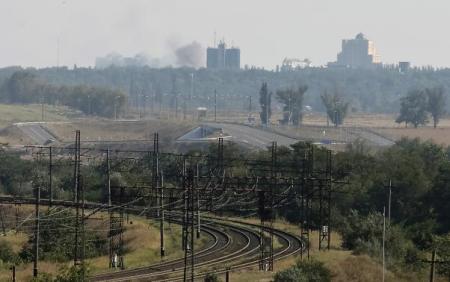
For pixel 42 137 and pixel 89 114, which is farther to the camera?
pixel 89 114

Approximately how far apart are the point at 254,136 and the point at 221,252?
9444cm

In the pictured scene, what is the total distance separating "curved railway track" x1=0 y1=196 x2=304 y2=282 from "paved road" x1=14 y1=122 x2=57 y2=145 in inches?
3009

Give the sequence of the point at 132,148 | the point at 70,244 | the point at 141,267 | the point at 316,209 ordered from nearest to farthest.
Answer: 1. the point at 141,267
2. the point at 70,244
3. the point at 316,209
4. the point at 132,148

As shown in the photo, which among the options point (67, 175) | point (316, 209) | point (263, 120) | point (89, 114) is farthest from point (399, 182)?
point (89, 114)

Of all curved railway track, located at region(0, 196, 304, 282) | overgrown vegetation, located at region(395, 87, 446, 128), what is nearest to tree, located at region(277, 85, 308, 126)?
overgrown vegetation, located at region(395, 87, 446, 128)

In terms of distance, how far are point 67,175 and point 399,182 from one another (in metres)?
32.7

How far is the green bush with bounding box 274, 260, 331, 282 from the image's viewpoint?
3884 cm

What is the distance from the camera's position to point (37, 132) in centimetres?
15012

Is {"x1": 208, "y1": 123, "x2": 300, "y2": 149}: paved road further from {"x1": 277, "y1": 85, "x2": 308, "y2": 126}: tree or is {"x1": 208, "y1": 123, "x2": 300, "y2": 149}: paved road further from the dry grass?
{"x1": 277, "y1": 85, "x2": 308, "y2": 126}: tree


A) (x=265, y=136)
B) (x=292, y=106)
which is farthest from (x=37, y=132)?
(x=292, y=106)

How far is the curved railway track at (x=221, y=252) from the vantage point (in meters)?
44.2

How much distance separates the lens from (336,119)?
17412 centimetres

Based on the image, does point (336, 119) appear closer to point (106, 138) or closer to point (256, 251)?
point (106, 138)

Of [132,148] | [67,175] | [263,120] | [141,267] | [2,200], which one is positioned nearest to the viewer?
[141,267]
